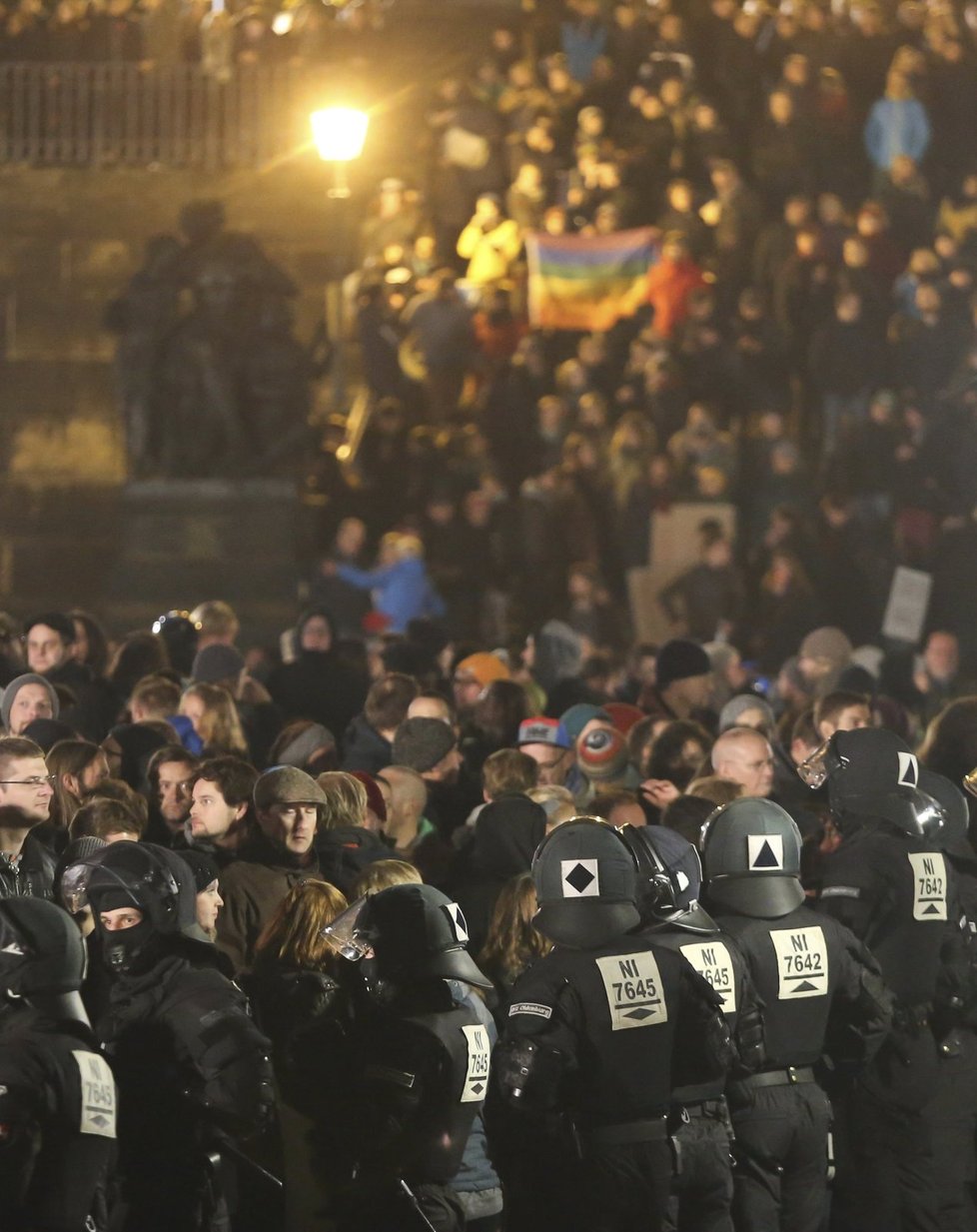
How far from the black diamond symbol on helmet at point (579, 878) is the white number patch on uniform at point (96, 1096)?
5.25 ft

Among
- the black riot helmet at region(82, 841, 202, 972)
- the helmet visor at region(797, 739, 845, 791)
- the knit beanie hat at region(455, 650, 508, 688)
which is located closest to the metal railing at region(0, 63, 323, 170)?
the knit beanie hat at region(455, 650, 508, 688)

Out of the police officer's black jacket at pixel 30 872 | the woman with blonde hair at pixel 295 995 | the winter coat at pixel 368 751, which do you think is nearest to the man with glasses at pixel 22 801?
the police officer's black jacket at pixel 30 872

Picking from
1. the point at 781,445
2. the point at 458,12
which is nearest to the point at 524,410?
the point at 781,445

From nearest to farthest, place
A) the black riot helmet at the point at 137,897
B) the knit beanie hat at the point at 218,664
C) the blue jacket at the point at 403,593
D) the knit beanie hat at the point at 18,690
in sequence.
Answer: the black riot helmet at the point at 137,897 → the knit beanie hat at the point at 18,690 → the knit beanie hat at the point at 218,664 → the blue jacket at the point at 403,593

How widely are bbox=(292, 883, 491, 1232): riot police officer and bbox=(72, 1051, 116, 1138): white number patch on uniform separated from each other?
1063 millimetres

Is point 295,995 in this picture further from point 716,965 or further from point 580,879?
point 716,965

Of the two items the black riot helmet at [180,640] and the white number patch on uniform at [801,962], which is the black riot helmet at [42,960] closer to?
the white number patch on uniform at [801,962]

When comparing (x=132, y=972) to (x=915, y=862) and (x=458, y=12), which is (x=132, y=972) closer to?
(x=915, y=862)

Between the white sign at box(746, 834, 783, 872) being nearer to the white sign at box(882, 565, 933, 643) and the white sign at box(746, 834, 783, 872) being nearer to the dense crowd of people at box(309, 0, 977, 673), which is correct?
the white sign at box(882, 565, 933, 643)

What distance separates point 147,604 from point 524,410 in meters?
3.64

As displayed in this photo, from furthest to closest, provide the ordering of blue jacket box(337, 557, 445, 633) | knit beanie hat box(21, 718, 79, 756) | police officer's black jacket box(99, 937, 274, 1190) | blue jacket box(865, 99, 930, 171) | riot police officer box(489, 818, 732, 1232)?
blue jacket box(865, 99, 930, 171) → blue jacket box(337, 557, 445, 633) → knit beanie hat box(21, 718, 79, 756) → riot police officer box(489, 818, 732, 1232) → police officer's black jacket box(99, 937, 274, 1190)

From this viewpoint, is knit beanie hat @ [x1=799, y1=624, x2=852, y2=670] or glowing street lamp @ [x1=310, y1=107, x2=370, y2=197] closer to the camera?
knit beanie hat @ [x1=799, y1=624, x2=852, y2=670]

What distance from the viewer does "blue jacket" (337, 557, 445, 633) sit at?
62.2ft

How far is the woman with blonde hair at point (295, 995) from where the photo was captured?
23.7 ft
